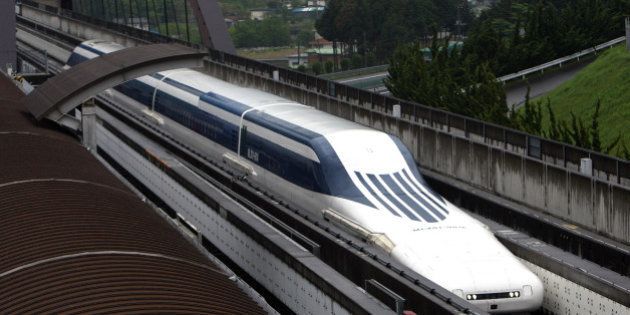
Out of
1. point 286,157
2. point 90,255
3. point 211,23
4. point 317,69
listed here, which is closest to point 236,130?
point 286,157

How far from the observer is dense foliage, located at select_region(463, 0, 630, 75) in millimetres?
55531

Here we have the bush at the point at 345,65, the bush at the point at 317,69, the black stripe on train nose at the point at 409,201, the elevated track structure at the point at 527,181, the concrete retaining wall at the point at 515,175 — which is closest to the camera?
the elevated track structure at the point at 527,181

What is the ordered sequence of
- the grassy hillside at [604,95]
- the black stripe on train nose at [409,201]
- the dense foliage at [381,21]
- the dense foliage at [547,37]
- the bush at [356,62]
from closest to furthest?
the black stripe on train nose at [409,201] → the grassy hillside at [604,95] → the dense foliage at [547,37] → the bush at [356,62] → the dense foliage at [381,21]

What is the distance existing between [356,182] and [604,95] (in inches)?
808

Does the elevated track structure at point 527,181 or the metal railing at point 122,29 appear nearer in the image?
the elevated track structure at point 527,181

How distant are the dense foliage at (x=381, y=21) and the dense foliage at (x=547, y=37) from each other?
158 feet

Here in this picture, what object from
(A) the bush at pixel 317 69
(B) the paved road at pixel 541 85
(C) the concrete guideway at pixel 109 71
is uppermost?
(C) the concrete guideway at pixel 109 71

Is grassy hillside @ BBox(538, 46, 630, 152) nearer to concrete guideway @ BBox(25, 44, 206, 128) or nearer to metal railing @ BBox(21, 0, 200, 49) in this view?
concrete guideway @ BBox(25, 44, 206, 128)

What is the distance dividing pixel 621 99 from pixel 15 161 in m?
26.8

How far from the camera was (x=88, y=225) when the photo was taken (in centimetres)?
1451

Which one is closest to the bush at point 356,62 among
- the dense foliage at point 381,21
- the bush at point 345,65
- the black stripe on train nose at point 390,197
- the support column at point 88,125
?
the bush at point 345,65

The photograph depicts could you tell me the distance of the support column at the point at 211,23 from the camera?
181 feet

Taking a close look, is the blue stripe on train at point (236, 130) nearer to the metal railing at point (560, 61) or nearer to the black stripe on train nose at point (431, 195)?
→ the black stripe on train nose at point (431, 195)

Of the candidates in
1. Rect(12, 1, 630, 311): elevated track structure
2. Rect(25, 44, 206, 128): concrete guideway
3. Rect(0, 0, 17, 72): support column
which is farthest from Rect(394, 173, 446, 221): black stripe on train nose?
Rect(0, 0, 17, 72): support column
